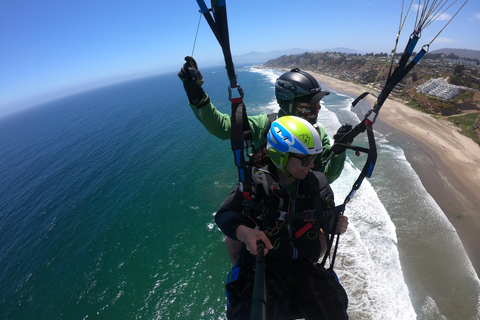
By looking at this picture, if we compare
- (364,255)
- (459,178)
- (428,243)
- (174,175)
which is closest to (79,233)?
(174,175)

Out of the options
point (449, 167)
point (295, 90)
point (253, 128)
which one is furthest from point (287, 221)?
point (449, 167)

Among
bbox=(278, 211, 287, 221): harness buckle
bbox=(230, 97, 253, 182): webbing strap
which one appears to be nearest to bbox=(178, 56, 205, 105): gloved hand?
bbox=(230, 97, 253, 182): webbing strap

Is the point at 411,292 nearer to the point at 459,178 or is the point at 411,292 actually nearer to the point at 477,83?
the point at 459,178

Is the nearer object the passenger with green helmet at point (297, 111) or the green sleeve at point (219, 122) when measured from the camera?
the green sleeve at point (219, 122)

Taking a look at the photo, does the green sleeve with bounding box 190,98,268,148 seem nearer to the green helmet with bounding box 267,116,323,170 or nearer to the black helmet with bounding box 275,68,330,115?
the black helmet with bounding box 275,68,330,115

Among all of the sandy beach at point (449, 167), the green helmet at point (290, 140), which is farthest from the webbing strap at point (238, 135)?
the sandy beach at point (449, 167)

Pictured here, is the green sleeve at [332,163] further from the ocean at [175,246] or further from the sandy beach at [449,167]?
the sandy beach at [449,167]
